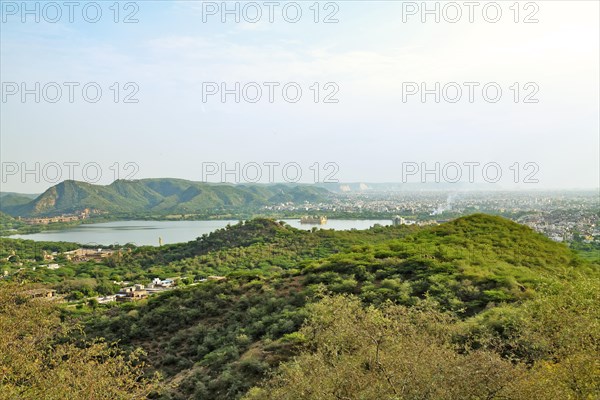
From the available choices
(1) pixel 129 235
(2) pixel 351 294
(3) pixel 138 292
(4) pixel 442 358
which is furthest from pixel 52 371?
(1) pixel 129 235

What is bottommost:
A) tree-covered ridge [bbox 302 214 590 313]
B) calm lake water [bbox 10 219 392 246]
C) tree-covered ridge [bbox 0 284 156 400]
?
calm lake water [bbox 10 219 392 246]

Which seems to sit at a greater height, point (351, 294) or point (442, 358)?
point (351, 294)

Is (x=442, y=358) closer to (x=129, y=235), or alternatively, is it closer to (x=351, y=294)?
(x=351, y=294)

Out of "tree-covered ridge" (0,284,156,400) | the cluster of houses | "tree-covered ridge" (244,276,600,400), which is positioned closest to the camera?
"tree-covered ridge" (244,276,600,400)

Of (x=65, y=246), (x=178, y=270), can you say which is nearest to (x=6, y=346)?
(x=178, y=270)

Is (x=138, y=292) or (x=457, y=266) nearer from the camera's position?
(x=457, y=266)

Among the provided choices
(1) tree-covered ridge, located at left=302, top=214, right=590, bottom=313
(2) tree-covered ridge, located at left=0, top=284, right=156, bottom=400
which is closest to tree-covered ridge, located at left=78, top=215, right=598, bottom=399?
(1) tree-covered ridge, located at left=302, top=214, right=590, bottom=313

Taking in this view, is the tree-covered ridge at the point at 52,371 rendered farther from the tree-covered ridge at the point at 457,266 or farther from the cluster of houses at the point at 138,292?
the cluster of houses at the point at 138,292

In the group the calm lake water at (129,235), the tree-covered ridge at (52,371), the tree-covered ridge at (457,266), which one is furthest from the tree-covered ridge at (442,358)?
the calm lake water at (129,235)

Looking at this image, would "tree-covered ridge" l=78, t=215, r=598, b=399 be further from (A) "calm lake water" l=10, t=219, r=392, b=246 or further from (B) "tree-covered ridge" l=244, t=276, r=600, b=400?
(A) "calm lake water" l=10, t=219, r=392, b=246
